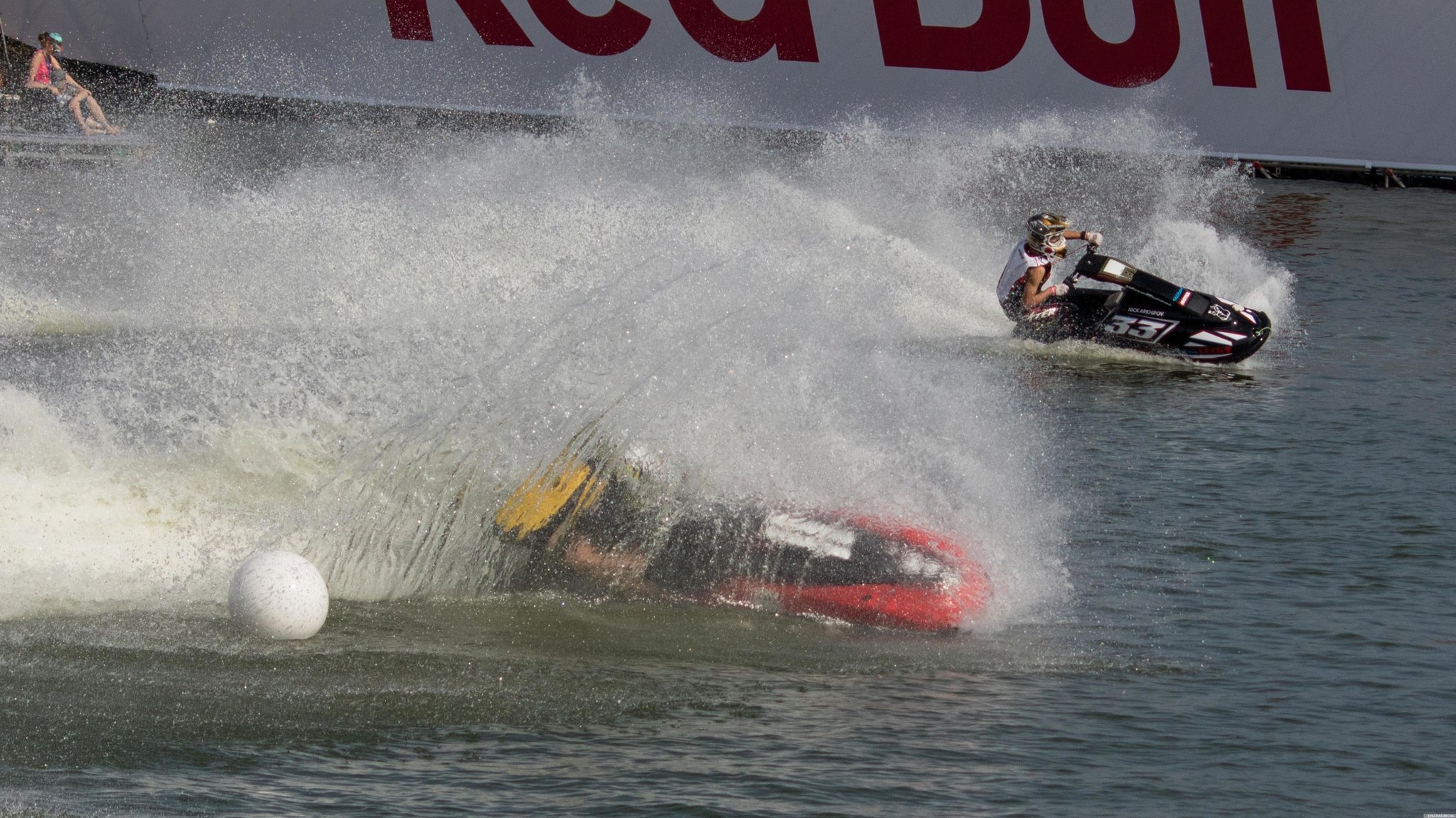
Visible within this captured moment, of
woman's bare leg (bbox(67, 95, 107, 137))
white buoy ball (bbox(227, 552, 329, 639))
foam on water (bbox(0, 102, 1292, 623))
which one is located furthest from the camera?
woman's bare leg (bbox(67, 95, 107, 137))

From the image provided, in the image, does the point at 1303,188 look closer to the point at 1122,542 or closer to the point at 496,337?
the point at 1122,542

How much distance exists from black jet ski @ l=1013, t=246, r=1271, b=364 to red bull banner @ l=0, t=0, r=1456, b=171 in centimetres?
1249

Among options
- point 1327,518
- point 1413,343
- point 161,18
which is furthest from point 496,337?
point 161,18

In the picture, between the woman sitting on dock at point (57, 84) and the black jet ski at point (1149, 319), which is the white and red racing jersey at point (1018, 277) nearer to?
the black jet ski at point (1149, 319)

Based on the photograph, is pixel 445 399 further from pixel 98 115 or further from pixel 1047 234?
pixel 98 115

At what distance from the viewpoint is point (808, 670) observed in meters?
7.98

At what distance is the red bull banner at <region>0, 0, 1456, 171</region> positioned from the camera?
90.0 ft

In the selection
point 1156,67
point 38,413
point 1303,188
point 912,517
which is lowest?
point 912,517

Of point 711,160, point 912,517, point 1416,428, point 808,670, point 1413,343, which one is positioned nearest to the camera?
point 808,670

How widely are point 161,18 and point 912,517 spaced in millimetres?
27526

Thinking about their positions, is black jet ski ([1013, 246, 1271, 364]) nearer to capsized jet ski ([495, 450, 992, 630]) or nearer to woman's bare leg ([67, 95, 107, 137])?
capsized jet ski ([495, 450, 992, 630])

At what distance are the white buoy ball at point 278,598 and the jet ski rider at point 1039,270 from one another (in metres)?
→ 10.6

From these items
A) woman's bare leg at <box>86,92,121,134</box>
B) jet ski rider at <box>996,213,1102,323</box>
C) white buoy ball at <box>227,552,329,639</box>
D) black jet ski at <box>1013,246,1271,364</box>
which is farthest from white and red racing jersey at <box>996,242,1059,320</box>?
woman's bare leg at <box>86,92,121,134</box>

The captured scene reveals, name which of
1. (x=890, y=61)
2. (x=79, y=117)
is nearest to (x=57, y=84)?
(x=79, y=117)
